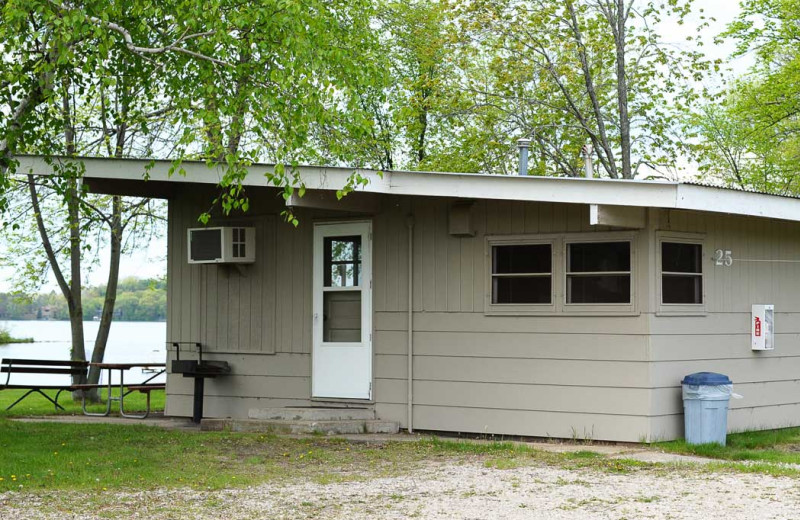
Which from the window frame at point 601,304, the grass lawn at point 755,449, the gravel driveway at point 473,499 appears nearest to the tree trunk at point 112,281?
the window frame at point 601,304

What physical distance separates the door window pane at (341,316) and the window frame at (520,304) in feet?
4.98

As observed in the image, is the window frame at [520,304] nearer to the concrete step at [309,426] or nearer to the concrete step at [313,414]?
the concrete step at [309,426]

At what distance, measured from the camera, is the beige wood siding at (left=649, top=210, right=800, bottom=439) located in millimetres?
9633

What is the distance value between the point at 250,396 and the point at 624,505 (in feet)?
19.1

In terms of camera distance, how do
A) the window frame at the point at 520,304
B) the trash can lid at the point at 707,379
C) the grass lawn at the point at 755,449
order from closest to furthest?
the grass lawn at the point at 755,449, the trash can lid at the point at 707,379, the window frame at the point at 520,304

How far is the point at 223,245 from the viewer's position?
450 inches

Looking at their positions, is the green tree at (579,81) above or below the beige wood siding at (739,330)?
above

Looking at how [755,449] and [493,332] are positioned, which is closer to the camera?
[755,449]

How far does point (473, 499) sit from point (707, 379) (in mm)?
3304

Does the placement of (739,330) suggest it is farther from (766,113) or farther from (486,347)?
(766,113)

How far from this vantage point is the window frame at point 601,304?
31.3ft

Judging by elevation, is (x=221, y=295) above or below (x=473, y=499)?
above

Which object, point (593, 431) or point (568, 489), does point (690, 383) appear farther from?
point (568, 489)

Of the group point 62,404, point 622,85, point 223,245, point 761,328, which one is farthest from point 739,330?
point 62,404
